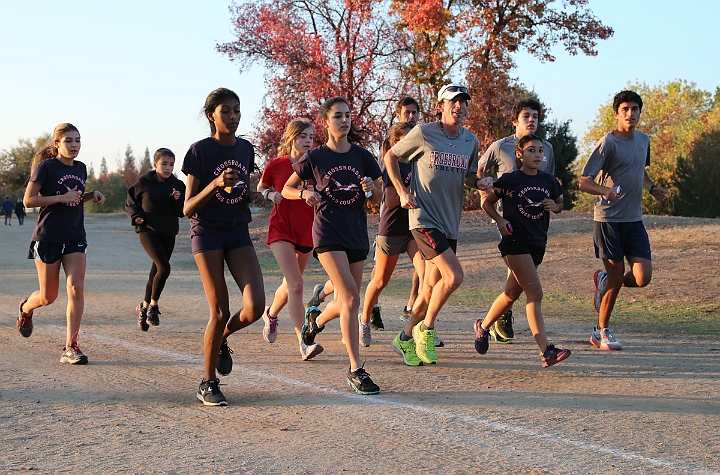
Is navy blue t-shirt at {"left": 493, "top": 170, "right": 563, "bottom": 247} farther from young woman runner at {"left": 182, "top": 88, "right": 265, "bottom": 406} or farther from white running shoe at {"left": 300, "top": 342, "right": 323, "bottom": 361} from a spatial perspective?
young woman runner at {"left": 182, "top": 88, "right": 265, "bottom": 406}

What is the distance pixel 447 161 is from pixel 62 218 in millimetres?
3480

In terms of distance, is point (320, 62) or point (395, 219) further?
point (320, 62)

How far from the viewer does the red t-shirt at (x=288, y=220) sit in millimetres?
8219

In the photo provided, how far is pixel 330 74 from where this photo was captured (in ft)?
81.7

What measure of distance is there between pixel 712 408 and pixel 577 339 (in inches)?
123

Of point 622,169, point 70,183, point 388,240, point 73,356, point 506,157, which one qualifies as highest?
point 506,157

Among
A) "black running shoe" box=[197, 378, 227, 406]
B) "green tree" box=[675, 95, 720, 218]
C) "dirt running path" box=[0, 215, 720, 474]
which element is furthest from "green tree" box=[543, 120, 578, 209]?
"black running shoe" box=[197, 378, 227, 406]

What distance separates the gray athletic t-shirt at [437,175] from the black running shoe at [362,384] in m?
1.52

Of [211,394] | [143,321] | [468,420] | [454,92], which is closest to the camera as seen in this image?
[468,420]

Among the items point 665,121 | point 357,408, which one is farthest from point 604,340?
point 665,121

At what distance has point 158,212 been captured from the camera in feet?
33.2

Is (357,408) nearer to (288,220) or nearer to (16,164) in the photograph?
(288,220)

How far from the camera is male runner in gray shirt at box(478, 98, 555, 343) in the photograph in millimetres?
8609

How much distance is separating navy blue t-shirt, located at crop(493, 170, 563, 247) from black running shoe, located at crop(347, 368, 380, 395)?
1975 millimetres
